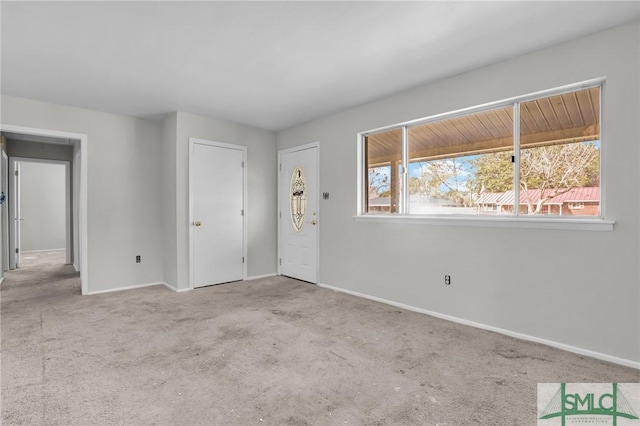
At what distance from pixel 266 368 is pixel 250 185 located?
11.1ft

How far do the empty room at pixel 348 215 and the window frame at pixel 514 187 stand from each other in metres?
0.02

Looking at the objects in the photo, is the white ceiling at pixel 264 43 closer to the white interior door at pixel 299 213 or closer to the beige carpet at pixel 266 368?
the white interior door at pixel 299 213

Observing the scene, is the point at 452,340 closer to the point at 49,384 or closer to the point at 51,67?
the point at 49,384

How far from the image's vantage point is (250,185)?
5195mm

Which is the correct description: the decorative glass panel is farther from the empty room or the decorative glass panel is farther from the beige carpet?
the beige carpet

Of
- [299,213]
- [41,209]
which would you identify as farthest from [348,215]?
[41,209]

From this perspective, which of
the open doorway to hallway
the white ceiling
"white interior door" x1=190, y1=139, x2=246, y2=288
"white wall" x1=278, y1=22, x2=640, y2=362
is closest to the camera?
the white ceiling

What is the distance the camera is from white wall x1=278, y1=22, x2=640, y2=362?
2.33 m

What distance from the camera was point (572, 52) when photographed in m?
2.55

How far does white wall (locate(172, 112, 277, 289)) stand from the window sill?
2160 millimetres

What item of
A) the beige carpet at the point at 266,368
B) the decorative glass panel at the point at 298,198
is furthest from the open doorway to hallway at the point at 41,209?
the decorative glass panel at the point at 298,198

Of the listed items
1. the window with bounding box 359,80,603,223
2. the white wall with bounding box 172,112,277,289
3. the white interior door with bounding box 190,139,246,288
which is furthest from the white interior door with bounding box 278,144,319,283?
the window with bounding box 359,80,603,223

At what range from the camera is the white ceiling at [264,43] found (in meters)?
2.16

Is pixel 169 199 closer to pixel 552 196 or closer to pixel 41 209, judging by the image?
pixel 552 196
